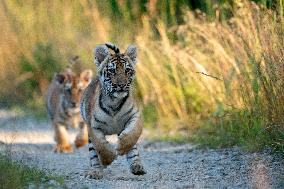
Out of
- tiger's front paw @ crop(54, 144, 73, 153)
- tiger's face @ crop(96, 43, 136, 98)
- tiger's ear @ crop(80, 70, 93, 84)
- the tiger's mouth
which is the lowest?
tiger's front paw @ crop(54, 144, 73, 153)

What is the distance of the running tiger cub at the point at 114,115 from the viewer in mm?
8117

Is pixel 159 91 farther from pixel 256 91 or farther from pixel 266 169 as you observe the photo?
pixel 266 169

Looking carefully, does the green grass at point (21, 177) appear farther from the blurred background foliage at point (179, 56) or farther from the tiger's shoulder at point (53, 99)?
the tiger's shoulder at point (53, 99)

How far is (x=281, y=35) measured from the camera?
341 inches

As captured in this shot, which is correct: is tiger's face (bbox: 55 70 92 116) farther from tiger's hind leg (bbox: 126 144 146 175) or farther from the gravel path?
tiger's hind leg (bbox: 126 144 146 175)

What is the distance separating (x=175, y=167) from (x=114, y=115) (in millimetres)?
1117

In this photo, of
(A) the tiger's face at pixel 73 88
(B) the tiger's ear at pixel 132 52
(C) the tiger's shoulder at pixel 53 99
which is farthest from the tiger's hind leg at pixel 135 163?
(C) the tiger's shoulder at pixel 53 99

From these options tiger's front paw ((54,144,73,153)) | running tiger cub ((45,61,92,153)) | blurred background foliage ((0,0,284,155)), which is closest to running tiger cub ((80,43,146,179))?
blurred background foliage ((0,0,284,155))

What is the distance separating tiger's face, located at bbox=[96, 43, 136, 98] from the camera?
26.4 ft

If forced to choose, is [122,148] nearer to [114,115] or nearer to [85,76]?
[114,115]

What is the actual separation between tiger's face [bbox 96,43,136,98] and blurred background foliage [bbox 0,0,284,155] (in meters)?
1.06

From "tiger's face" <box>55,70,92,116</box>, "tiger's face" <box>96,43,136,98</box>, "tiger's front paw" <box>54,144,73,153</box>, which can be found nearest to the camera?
"tiger's face" <box>96,43,136,98</box>

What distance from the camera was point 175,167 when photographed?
29.3 ft

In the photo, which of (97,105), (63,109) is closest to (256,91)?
(97,105)
